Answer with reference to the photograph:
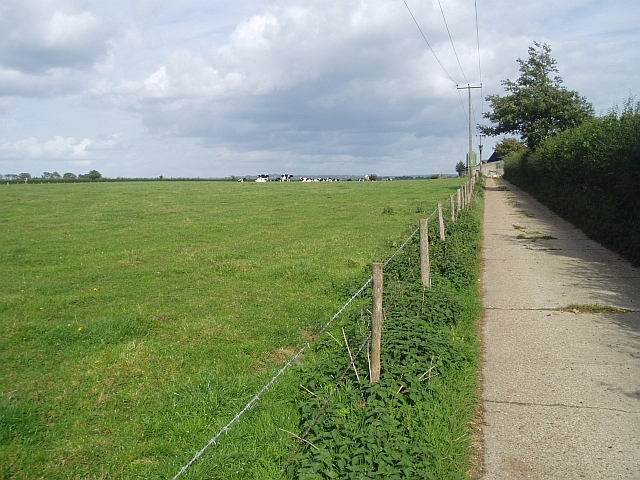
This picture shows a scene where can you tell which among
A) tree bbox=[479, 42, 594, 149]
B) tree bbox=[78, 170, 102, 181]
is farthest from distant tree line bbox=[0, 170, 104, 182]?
tree bbox=[479, 42, 594, 149]

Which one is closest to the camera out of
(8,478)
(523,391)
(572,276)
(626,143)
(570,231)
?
(8,478)

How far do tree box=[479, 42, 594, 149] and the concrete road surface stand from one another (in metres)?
31.9

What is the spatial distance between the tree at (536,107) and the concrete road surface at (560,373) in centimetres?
3186

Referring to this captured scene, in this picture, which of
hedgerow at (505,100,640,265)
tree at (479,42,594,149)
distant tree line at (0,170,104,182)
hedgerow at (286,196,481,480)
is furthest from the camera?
distant tree line at (0,170,104,182)

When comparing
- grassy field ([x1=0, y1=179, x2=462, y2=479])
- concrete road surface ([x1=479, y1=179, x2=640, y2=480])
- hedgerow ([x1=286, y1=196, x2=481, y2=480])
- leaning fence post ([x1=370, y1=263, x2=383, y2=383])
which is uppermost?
leaning fence post ([x1=370, y1=263, x2=383, y2=383])

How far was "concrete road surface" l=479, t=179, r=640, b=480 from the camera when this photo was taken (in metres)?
4.40

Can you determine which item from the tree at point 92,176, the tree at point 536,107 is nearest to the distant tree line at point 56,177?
the tree at point 92,176

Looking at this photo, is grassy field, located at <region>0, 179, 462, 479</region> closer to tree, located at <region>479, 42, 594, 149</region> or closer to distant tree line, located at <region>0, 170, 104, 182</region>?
tree, located at <region>479, 42, 594, 149</region>

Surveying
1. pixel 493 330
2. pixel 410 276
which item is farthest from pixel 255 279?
pixel 493 330

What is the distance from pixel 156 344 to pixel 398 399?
3530 millimetres

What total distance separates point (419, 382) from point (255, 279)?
21.2 ft

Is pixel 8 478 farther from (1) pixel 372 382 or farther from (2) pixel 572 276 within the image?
(2) pixel 572 276

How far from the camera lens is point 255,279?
37.5ft

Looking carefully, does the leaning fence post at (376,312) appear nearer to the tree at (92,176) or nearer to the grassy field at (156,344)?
the grassy field at (156,344)
